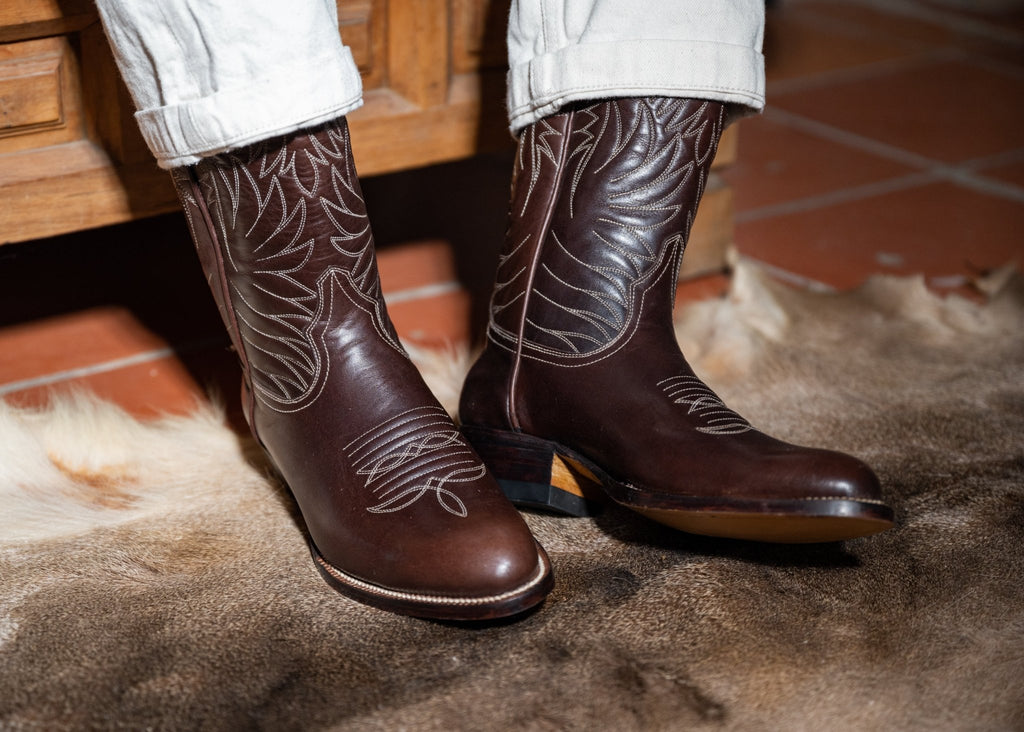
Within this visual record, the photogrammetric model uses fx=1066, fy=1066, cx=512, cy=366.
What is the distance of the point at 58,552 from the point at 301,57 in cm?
41

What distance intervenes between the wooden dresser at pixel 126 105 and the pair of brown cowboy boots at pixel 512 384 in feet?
0.83

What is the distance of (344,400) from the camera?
30.8 inches

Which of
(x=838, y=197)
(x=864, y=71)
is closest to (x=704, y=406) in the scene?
(x=838, y=197)

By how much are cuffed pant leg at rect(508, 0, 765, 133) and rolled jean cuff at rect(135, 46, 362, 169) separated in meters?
0.17

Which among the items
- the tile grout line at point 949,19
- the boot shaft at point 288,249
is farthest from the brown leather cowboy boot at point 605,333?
the tile grout line at point 949,19

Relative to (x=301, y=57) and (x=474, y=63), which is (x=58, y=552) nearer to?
(x=301, y=57)

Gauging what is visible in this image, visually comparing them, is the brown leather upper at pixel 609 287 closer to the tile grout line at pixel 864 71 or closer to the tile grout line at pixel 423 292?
the tile grout line at pixel 423 292

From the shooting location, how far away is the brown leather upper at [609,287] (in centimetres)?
80

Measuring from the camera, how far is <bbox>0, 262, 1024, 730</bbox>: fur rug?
2.12ft

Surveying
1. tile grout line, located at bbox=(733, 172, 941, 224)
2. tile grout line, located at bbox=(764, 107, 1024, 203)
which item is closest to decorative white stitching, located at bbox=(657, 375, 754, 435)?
tile grout line, located at bbox=(733, 172, 941, 224)

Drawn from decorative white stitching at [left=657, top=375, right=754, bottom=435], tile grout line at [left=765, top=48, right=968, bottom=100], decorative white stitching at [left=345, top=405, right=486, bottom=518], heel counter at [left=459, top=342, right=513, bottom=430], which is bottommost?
tile grout line at [left=765, top=48, right=968, bottom=100]

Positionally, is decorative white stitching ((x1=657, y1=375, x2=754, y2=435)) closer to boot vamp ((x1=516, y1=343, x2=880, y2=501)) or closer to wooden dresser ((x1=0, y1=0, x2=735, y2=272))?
boot vamp ((x1=516, y1=343, x2=880, y2=501))

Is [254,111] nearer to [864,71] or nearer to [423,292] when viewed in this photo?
[423,292]

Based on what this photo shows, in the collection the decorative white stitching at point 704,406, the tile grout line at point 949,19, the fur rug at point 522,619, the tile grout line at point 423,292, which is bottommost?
the tile grout line at point 949,19
